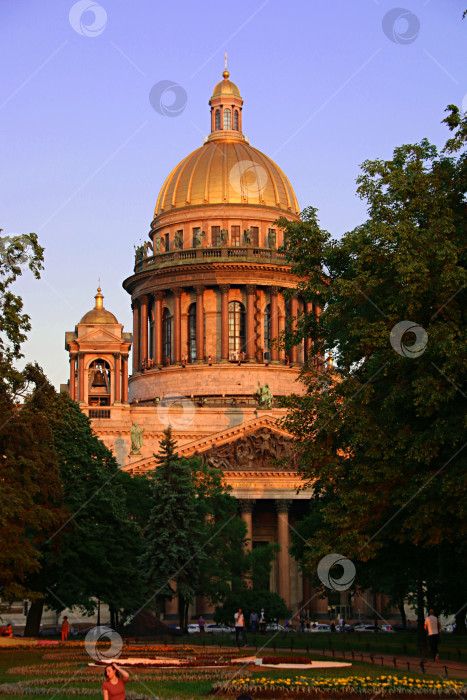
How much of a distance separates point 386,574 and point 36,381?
1397 centimetres

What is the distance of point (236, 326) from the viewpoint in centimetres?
10694

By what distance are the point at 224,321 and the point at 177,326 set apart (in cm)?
420

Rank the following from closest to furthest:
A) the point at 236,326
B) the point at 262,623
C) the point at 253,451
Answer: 1. the point at 262,623
2. the point at 253,451
3. the point at 236,326

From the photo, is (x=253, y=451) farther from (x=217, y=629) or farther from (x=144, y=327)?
(x=144, y=327)

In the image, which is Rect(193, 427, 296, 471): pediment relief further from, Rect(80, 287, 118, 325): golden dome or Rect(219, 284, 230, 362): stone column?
Rect(219, 284, 230, 362): stone column

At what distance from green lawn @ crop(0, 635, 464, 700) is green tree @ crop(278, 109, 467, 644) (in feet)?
14.1

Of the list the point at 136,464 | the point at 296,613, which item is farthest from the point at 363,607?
the point at 136,464

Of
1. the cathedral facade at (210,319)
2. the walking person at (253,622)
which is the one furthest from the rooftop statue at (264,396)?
the walking person at (253,622)

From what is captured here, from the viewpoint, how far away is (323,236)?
4059cm

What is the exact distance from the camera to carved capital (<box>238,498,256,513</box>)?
8538cm

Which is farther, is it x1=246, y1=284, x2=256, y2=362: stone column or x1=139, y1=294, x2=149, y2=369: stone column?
x1=139, y1=294, x2=149, y2=369: stone column

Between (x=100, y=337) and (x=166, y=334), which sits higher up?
(x=166, y=334)

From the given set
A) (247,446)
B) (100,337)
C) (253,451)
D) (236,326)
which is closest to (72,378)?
(100,337)

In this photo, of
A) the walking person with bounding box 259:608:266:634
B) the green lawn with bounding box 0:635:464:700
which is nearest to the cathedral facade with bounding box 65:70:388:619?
the walking person with bounding box 259:608:266:634
